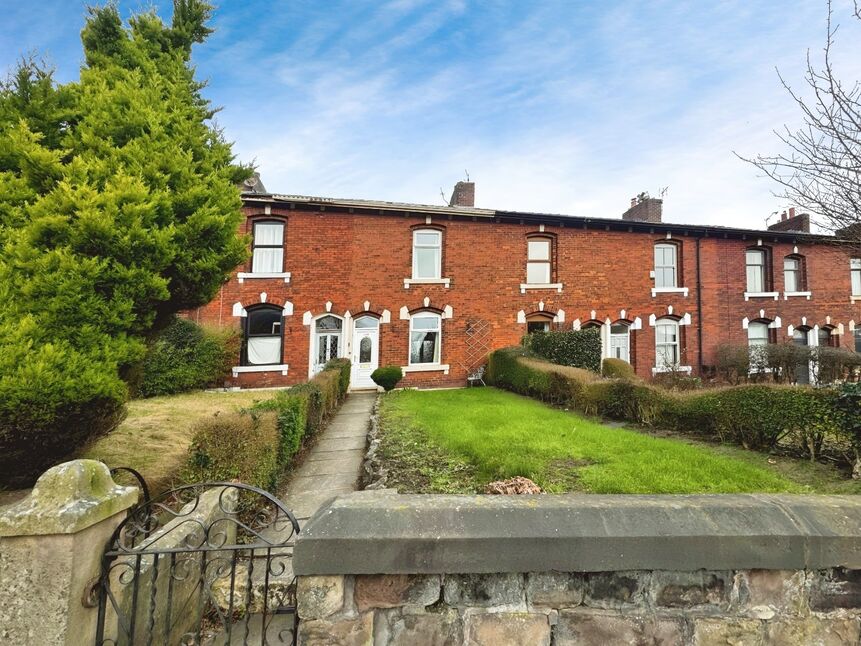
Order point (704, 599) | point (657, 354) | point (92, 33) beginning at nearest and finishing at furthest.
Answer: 1. point (704, 599)
2. point (92, 33)
3. point (657, 354)

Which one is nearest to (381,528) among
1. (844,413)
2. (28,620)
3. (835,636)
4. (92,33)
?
(28,620)

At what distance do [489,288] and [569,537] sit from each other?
46.8ft

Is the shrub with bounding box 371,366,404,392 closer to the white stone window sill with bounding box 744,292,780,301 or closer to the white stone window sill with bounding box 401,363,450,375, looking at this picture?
the white stone window sill with bounding box 401,363,450,375

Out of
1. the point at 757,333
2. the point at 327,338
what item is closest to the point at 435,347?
the point at 327,338

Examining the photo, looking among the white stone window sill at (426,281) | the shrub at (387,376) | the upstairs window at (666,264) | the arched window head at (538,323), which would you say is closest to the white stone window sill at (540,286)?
the arched window head at (538,323)

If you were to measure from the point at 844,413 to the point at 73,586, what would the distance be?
742 cm

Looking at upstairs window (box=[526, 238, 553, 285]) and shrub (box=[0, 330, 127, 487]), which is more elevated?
upstairs window (box=[526, 238, 553, 285])

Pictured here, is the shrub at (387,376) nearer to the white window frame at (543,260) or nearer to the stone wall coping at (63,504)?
the white window frame at (543,260)

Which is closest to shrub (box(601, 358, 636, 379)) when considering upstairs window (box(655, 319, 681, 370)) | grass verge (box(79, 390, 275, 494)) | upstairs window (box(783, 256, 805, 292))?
upstairs window (box(655, 319, 681, 370))

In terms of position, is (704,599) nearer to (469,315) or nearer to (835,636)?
(835,636)

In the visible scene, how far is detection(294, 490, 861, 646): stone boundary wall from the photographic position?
5.15 ft

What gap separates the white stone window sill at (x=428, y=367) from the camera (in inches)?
583

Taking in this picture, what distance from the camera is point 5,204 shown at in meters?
4.12

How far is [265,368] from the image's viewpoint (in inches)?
547
